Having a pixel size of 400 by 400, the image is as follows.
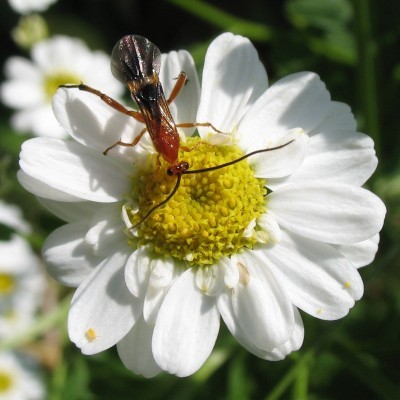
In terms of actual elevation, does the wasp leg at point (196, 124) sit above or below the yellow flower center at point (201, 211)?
above

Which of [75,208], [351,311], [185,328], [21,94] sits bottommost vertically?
[351,311]

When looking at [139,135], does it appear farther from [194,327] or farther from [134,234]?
[194,327]

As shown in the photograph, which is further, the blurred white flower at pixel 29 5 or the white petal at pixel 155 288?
the blurred white flower at pixel 29 5

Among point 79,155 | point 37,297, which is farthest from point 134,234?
point 37,297

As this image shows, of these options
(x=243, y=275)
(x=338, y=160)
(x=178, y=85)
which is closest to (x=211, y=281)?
(x=243, y=275)

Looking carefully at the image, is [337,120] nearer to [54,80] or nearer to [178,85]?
[178,85]

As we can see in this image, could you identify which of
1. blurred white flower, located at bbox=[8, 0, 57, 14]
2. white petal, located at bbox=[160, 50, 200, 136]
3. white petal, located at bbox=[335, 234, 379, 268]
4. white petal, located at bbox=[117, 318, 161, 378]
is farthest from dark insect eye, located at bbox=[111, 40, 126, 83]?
blurred white flower, located at bbox=[8, 0, 57, 14]

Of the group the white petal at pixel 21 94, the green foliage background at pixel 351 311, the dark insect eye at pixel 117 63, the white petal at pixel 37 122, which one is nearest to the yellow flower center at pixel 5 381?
the green foliage background at pixel 351 311

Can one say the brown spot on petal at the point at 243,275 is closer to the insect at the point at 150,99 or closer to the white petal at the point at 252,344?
the white petal at the point at 252,344
